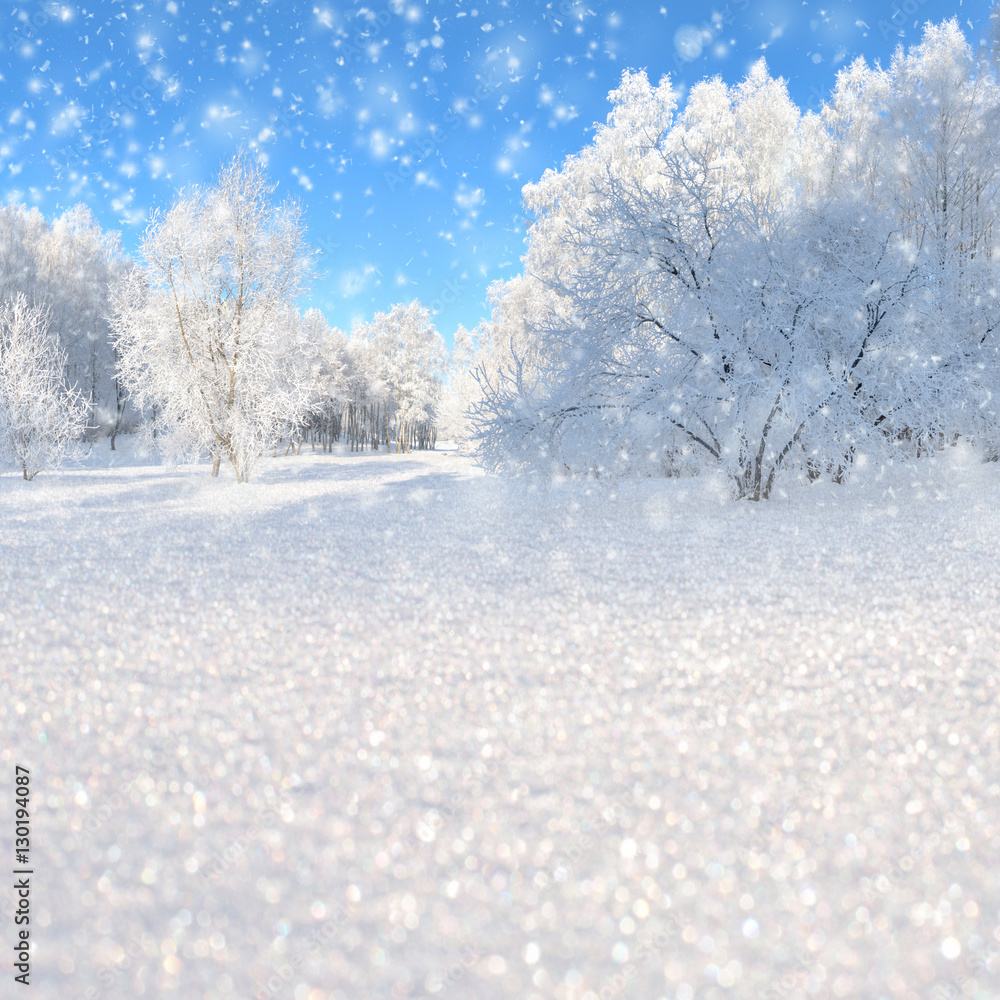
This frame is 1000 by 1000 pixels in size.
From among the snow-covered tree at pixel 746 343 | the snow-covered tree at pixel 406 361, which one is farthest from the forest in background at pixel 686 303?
the snow-covered tree at pixel 406 361

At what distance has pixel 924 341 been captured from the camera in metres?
9.66

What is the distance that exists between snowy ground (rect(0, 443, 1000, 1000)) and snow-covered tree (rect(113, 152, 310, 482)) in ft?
41.4

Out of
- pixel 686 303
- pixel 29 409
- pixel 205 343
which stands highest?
pixel 205 343

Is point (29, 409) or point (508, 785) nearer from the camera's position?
point (508, 785)

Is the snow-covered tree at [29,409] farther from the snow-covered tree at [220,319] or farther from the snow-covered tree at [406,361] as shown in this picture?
the snow-covered tree at [406,361]

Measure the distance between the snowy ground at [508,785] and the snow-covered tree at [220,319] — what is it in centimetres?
1263

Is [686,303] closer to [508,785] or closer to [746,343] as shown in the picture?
[746,343]

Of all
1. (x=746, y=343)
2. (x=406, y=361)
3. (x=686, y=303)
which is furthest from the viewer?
(x=406, y=361)

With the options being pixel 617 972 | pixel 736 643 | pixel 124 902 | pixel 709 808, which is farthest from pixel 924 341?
pixel 124 902

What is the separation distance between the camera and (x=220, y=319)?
17.2 metres

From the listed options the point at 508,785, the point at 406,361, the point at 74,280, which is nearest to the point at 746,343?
the point at 508,785

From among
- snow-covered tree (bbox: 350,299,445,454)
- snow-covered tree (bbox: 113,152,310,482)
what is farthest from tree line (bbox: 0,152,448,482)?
snow-covered tree (bbox: 350,299,445,454)

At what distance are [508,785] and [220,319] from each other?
17.9 meters

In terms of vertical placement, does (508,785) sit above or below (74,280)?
below
